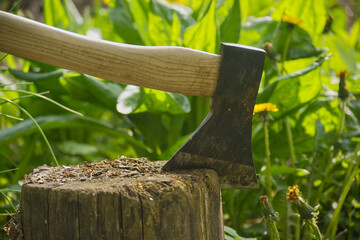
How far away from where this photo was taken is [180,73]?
1.13 metres

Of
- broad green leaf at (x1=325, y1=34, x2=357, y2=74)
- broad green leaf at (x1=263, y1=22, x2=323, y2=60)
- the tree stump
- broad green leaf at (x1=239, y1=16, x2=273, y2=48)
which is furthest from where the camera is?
broad green leaf at (x1=325, y1=34, x2=357, y2=74)

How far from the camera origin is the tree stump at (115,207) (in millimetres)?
973

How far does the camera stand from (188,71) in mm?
1134

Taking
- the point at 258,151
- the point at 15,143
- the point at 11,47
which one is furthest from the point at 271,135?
the point at 15,143

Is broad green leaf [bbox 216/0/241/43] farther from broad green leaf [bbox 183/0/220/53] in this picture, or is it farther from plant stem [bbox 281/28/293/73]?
plant stem [bbox 281/28/293/73]

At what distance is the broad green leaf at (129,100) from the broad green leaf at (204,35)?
0.35 meters

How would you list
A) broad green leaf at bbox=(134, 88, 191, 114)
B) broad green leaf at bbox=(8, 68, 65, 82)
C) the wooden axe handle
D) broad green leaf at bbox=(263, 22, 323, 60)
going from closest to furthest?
the wooden axe handle, broad green leaf at bbox=(134, 88, 191, 114), broad green leaf at bbox=(8, 68, 65, 82), broad green leaf at bbox=(263, 22, 323, 60)

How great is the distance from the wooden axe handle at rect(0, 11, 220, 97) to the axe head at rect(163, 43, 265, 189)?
0.05 meters

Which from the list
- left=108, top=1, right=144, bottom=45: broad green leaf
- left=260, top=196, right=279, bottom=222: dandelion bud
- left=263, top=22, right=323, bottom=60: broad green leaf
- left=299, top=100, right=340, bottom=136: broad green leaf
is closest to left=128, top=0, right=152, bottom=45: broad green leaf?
left=108, top=1, right=144, bottom=45: broad green leaf

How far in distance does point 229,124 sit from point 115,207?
1.36ft

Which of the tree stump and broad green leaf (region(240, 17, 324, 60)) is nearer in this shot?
the tree stump

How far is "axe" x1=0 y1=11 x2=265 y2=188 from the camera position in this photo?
110 centimetres

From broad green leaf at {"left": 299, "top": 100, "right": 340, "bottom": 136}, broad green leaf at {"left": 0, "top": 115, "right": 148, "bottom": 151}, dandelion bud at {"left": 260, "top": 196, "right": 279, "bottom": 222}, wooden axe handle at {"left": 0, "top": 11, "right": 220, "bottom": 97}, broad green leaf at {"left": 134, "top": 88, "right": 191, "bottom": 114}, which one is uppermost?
wooden axe handle at {"left": 0, "top": 11, "right": 220, "bottom": 97}

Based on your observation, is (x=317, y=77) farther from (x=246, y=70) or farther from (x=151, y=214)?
(x=151, y=214)
